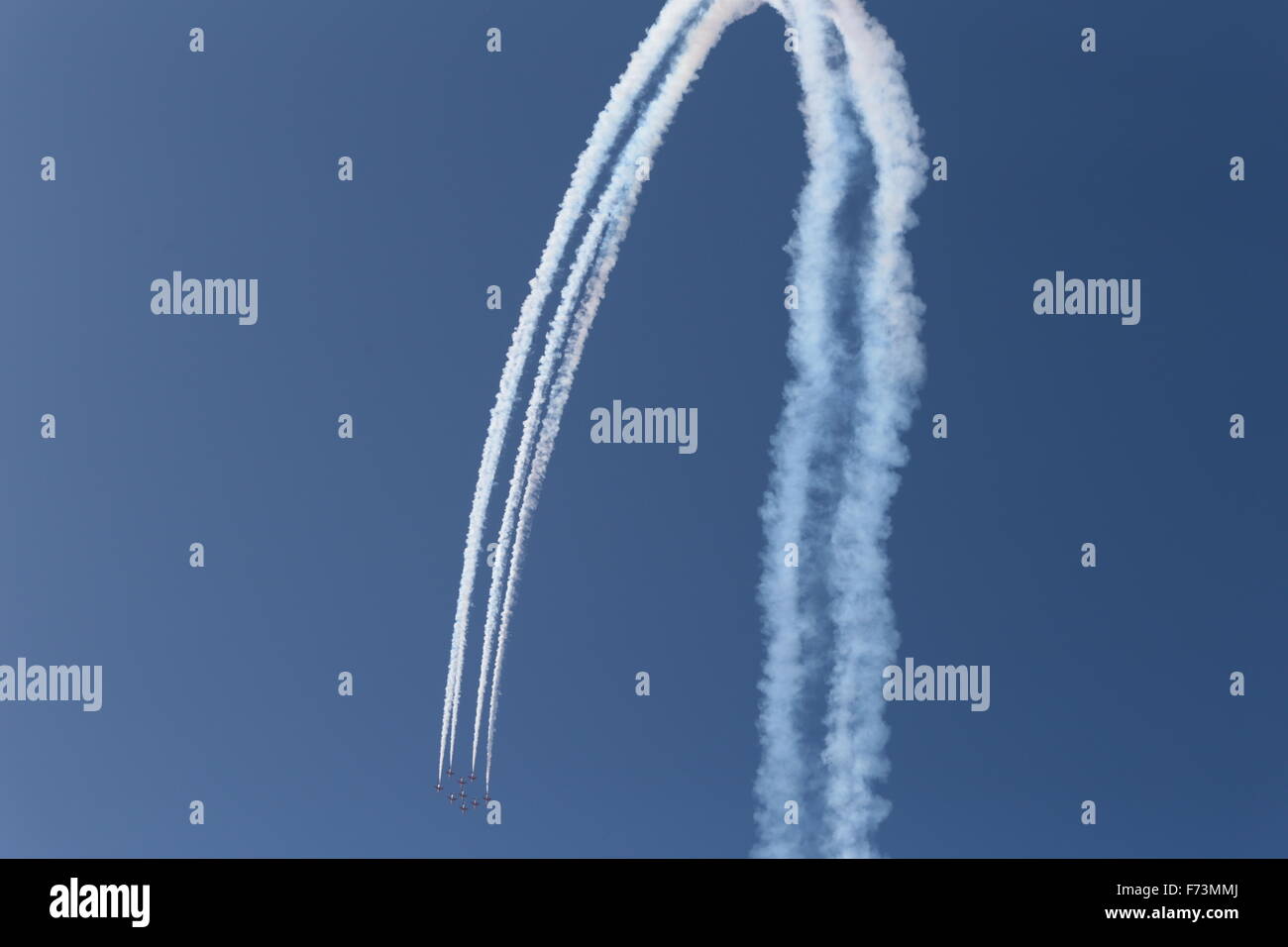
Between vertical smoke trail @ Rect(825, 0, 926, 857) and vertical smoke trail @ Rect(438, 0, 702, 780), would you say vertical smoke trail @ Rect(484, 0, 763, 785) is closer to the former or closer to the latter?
vertical smoke trail @ Rect(438, 0, 702, 780)

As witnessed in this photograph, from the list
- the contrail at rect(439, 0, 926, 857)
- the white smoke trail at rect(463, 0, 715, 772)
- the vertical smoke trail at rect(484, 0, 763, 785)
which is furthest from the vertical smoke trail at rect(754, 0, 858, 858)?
the white smoke trail at rect(463, 0, 715, 772)

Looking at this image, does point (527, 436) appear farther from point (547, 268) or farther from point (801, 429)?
point (801, 429)

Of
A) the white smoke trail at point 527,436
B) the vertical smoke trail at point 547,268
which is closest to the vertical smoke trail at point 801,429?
the vertical smoke trail at point 547,268

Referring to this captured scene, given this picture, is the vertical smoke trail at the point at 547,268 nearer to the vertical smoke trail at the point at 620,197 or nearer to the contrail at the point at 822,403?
the contrail at the point at 822,403

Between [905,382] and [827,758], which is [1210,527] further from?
[827,758]

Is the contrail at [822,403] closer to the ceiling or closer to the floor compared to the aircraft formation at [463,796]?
closer to the ceiling
